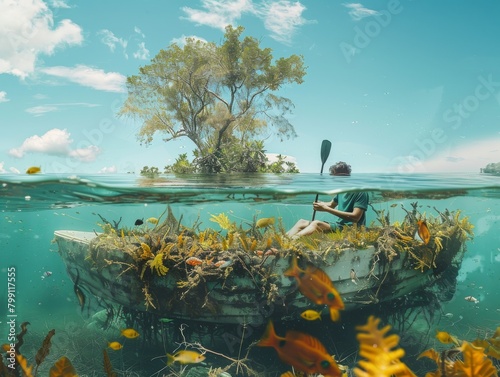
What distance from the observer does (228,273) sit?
6.19 metres

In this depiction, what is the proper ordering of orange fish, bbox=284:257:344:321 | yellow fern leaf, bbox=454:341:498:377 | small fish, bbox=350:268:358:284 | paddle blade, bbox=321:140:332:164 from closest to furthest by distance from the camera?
yellow fern leaf, bbox=454:341:498:377 < orange fish, bbox=284:257:344:321 < small fish, bbox=350:268:358:284 < paddle blade, bbox=321:140:332:164

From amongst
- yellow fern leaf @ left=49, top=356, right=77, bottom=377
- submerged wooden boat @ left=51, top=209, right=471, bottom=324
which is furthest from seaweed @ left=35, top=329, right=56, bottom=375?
submerged wooden boat @ left=51, top=209, right=471, bottom=324

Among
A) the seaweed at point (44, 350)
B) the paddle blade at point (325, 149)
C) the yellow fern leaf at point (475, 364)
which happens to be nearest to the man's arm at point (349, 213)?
the paddle blade at point (325, 149)

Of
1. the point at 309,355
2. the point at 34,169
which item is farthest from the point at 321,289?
the point at 34,169

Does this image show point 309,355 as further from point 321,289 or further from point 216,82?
point 216,82

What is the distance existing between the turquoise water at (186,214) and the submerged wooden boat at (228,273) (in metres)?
0.53

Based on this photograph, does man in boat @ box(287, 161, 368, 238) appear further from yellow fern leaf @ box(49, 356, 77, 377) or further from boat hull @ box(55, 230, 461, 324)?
yellow fern leaf @ box(49, 356, 77, 377)

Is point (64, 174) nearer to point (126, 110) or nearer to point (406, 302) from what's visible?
point (406, 302)

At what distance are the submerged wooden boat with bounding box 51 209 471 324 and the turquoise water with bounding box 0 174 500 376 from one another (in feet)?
1.73

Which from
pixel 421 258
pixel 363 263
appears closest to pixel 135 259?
pixel 363 263

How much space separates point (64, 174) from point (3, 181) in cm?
204

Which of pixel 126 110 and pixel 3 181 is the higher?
pixel 126 110

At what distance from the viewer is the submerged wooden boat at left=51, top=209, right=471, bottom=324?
20.6ft

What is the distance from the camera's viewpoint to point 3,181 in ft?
36.0
